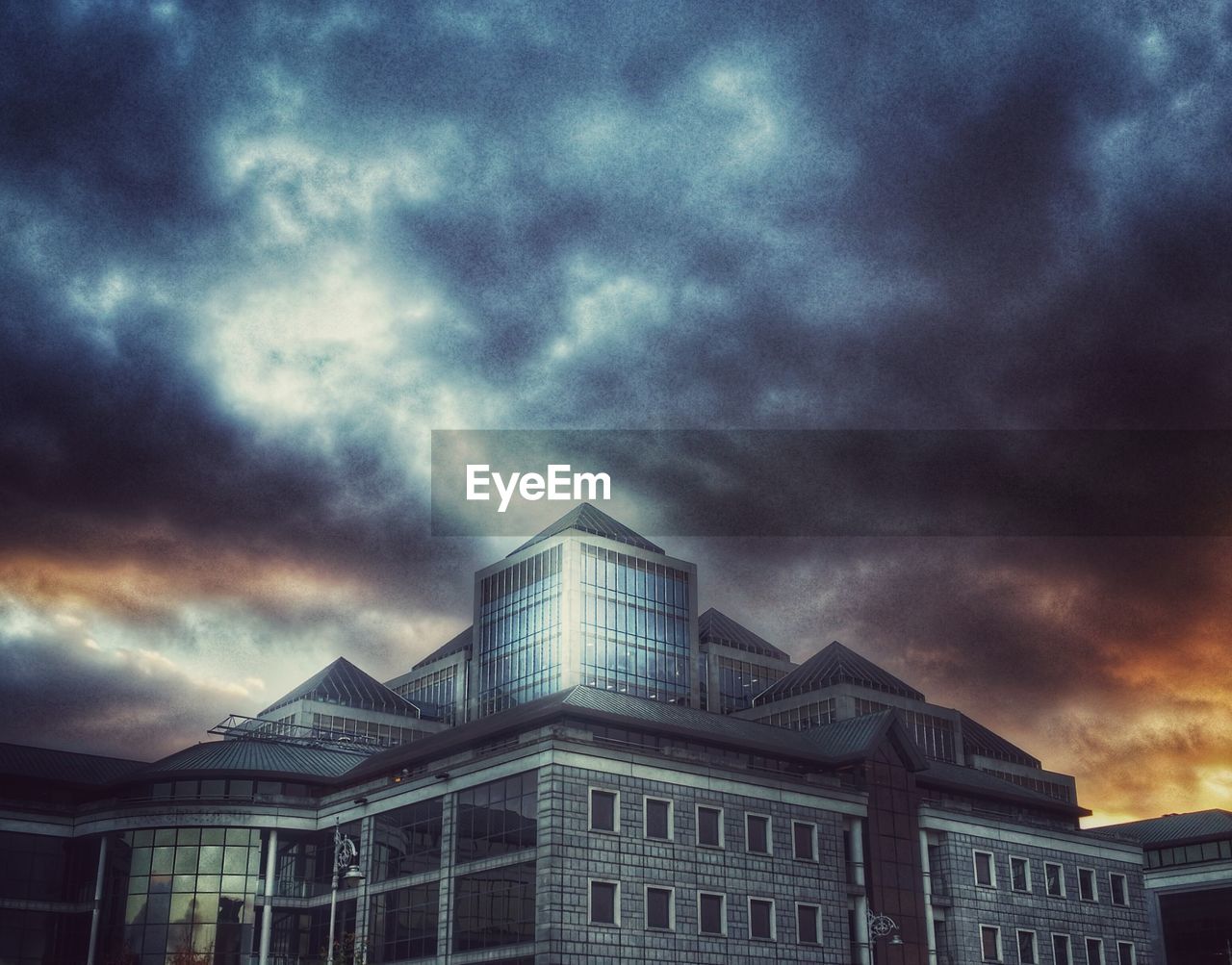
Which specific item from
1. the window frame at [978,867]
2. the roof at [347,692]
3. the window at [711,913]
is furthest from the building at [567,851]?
the roof at [347,692]

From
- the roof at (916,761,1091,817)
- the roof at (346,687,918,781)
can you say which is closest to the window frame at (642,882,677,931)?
the roof at (346,687,918,781)

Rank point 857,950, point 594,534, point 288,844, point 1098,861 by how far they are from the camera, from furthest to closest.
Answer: point 594,534, point 1098,861, point 288,844, point 857,950

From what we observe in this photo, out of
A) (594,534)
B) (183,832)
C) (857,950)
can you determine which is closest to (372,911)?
(183,832)

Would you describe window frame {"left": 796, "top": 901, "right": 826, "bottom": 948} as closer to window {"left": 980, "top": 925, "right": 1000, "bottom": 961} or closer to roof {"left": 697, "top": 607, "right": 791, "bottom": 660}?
window {"left": 980, "top": 925, "right": 1000, "bottom": 961}

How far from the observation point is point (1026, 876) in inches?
3856

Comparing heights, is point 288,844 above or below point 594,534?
below

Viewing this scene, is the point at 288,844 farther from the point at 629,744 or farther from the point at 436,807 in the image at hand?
the point at 629,744

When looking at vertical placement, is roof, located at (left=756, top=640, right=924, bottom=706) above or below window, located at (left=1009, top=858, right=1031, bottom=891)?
above

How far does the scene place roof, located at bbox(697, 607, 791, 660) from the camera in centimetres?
15512

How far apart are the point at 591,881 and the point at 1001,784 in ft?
161

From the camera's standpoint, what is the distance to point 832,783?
9119 centimetres

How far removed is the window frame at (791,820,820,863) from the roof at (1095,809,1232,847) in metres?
48.2

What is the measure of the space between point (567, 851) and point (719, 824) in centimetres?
1228

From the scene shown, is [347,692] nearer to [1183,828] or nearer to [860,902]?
[860,902]
